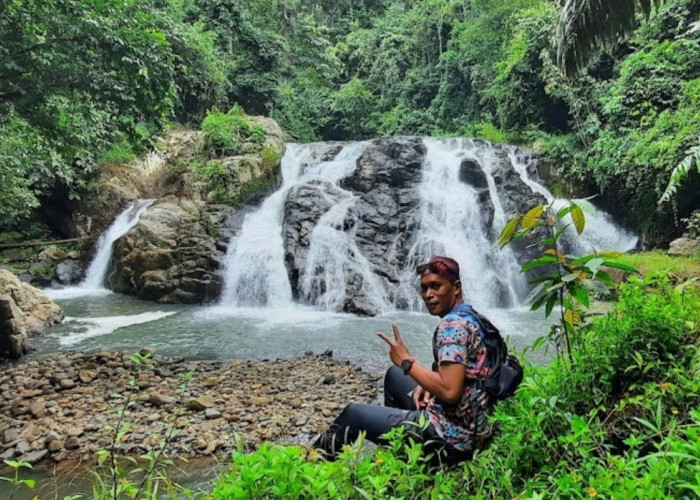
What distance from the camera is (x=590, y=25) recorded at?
23.7 feet

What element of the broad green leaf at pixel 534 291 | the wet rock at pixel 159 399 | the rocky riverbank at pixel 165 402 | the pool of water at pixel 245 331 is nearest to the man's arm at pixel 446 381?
the broad green leaf at pixel 534 291

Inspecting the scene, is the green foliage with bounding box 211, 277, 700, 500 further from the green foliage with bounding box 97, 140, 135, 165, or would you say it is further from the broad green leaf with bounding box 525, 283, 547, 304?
the green foliage with bounding box 97, 140, 135, 165

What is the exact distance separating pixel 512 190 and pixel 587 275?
13.3 metres

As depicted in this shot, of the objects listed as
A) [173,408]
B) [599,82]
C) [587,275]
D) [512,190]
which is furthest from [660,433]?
[599,82]

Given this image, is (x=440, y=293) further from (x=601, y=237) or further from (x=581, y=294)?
(x=601, y=237)

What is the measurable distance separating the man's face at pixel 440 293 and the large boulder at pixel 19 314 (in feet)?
27.1

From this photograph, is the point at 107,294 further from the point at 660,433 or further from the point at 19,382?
the point at 660,433

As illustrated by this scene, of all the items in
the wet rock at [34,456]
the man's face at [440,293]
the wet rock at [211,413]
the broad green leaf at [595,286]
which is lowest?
the wet rock at [34,456]

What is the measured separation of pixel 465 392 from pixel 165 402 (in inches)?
180

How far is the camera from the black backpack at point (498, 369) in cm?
218

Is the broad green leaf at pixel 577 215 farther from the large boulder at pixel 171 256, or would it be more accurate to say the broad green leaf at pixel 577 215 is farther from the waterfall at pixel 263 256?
the large boulder at pixel 171 256

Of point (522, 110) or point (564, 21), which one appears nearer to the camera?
point (564, 21)

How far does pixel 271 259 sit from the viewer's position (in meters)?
12.8

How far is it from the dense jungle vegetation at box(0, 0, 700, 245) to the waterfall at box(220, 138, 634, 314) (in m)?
2.72
